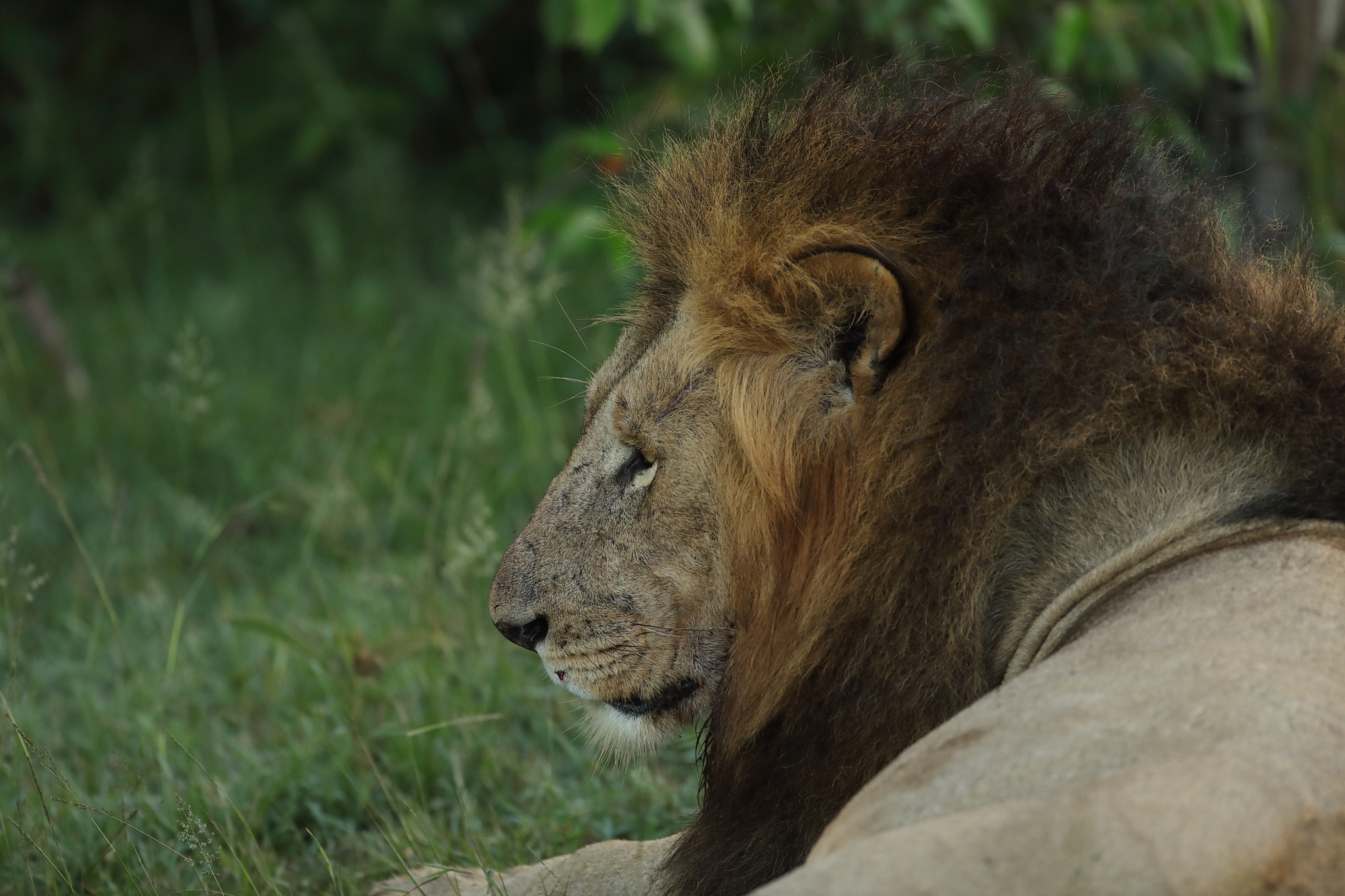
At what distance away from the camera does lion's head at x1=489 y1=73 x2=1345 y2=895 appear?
205 cm

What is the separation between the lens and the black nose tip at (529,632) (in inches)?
98.4

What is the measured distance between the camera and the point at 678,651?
238cm

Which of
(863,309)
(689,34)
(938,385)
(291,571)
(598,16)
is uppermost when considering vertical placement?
(598,16)

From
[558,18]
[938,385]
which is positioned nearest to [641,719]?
Answer: [938,385]

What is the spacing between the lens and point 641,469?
2.40 m

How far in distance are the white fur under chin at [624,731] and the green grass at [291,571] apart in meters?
0.19

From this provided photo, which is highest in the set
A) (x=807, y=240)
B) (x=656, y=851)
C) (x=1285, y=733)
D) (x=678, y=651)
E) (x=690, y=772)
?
(x=807, y=240)

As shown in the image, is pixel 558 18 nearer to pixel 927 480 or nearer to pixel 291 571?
pixel 291 571

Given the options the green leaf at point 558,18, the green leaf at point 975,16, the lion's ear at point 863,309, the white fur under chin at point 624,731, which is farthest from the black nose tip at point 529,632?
the green leaf at point 558,18

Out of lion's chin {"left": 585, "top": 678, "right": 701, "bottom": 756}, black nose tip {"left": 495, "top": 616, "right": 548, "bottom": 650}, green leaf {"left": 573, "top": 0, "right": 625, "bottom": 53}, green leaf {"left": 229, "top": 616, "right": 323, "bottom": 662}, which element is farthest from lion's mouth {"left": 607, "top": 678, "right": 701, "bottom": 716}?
green leaf {"left": 573, "top": 0, "right": 625, "bottom": 53}

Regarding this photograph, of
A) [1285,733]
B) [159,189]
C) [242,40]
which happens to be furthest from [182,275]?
[1285,733]

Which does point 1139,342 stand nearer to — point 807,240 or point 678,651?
point 807,240

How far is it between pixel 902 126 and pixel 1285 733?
1.11 metres

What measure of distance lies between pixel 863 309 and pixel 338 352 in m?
4.67
